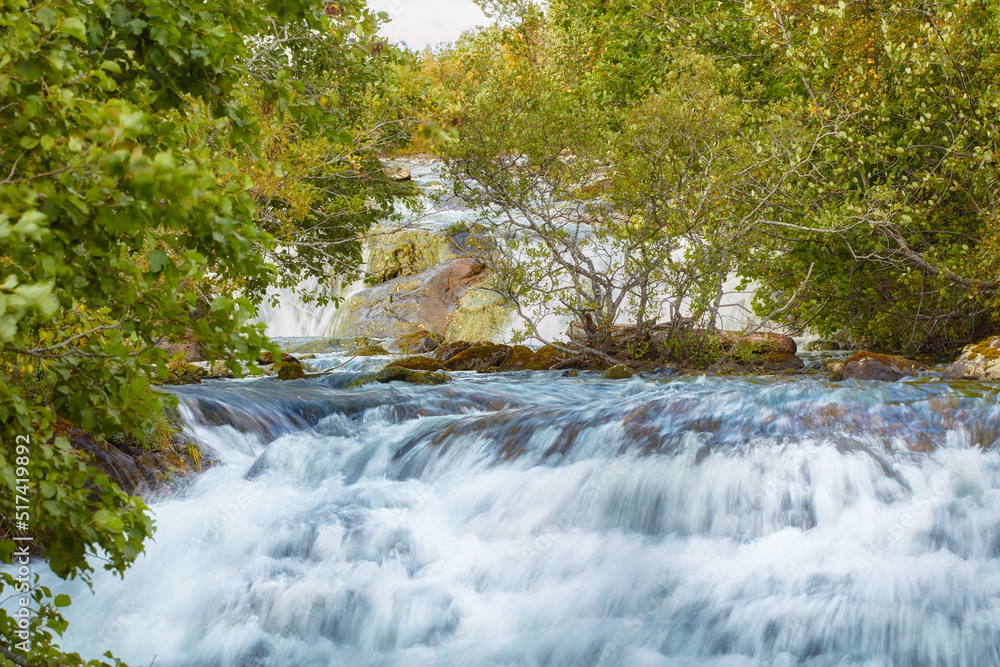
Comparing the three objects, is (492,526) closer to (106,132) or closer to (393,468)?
(393,468)

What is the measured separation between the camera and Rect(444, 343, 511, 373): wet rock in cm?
1386

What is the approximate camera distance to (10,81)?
6.39ft

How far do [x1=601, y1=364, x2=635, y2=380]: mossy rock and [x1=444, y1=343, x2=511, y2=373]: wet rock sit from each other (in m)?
2.65

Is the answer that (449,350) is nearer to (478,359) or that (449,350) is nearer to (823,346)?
(478,359)

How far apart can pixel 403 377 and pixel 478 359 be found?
9.37ft

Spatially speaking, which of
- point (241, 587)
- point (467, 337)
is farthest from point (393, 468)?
point (467, 337)

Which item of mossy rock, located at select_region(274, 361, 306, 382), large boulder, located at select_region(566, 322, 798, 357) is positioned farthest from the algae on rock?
mossy rock, located at select_region(274, 361, 306, 382)

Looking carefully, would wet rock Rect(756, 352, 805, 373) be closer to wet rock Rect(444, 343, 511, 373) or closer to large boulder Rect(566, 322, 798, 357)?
large boulder Rect(566, 322, 798, 357)

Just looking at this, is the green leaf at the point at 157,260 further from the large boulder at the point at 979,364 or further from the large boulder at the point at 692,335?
the large boulder at the point at 692,335

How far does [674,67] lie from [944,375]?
7.30 m

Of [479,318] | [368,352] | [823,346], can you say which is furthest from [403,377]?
[479,318]

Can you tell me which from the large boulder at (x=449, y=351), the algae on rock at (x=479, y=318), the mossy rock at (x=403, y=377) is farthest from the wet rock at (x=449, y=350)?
the algae on rock at (x=479, y=318)

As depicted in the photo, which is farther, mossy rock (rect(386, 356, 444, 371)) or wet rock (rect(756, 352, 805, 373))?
mossy rock (rect(386, 356, 444, 371))

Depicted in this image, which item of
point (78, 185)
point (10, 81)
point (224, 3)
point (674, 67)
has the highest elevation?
point (674, 67)
